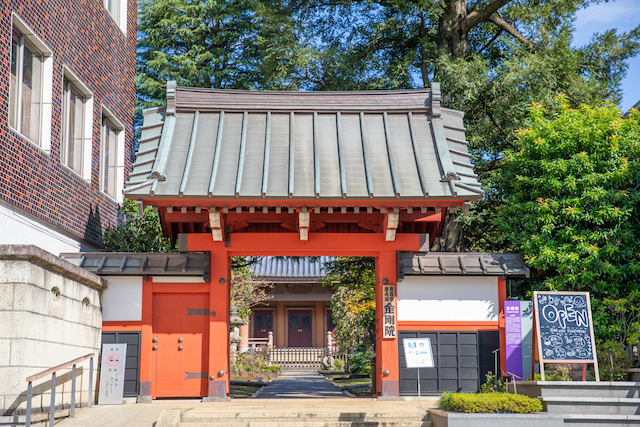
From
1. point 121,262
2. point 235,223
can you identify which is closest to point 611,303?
point 235,223

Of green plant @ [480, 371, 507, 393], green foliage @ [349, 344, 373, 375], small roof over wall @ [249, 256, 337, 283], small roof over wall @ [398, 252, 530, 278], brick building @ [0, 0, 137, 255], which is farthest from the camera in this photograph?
small roof over wall @ [249, 256, 337, 283]

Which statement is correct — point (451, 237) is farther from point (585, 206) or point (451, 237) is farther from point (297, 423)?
point (297, 423)

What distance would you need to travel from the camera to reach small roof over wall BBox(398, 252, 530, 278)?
11.4m

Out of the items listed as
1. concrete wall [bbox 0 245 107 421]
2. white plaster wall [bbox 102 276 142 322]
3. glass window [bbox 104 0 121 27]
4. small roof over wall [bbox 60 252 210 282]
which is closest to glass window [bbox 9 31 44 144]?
small roof over wall [bbox 60 252 210 282]

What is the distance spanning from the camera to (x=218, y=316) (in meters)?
11.3

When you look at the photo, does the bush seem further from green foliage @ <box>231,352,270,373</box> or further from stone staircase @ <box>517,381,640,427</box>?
green foliage @ <box>231,352,270,373</box>

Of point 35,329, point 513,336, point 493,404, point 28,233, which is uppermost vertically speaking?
point 28,233

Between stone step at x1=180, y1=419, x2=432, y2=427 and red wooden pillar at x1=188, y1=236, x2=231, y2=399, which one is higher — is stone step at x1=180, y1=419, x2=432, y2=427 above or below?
below

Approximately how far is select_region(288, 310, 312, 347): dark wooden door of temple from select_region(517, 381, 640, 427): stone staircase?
75.5 ft

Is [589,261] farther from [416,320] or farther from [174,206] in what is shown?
[174,206]

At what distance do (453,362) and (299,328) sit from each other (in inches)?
844

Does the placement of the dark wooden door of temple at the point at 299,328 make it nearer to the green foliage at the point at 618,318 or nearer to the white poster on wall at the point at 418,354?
the green foliage at the point at 618,318

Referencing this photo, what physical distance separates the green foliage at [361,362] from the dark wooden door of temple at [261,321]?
9.34m

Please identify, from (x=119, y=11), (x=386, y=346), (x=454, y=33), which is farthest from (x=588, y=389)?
(x=119, y=11)
